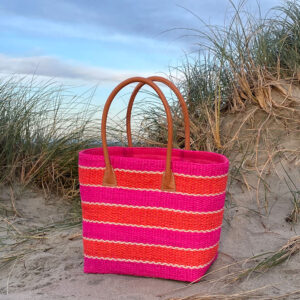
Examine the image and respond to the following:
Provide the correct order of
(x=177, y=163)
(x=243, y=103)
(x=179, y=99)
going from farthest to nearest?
(x=243, y=103)
(x=179, y=99)
(x=177, y=163)

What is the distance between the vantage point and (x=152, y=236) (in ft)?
6.44

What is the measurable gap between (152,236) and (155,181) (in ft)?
0.91

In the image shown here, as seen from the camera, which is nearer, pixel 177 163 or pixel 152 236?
pixel 177 163

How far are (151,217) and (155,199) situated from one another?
0.10 m

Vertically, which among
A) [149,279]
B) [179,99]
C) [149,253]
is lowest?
[149,279]

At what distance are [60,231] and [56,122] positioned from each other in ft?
4.03

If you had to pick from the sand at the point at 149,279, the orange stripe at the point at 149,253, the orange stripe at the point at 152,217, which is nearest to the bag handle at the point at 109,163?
the orange stripe at the point at 152,217

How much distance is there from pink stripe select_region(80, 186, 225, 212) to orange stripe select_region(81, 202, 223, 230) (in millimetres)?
31

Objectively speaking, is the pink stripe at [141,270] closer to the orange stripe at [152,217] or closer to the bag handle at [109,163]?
the orange stripe at [152,217]

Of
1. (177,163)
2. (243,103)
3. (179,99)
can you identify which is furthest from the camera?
(243,103)

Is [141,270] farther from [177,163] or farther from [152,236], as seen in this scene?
[177,163]

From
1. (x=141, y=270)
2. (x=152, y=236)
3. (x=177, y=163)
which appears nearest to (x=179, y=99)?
(x=177, y=163)

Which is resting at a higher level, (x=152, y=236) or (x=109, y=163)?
(x=109, y=163)

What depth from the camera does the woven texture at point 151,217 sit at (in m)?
1.88
